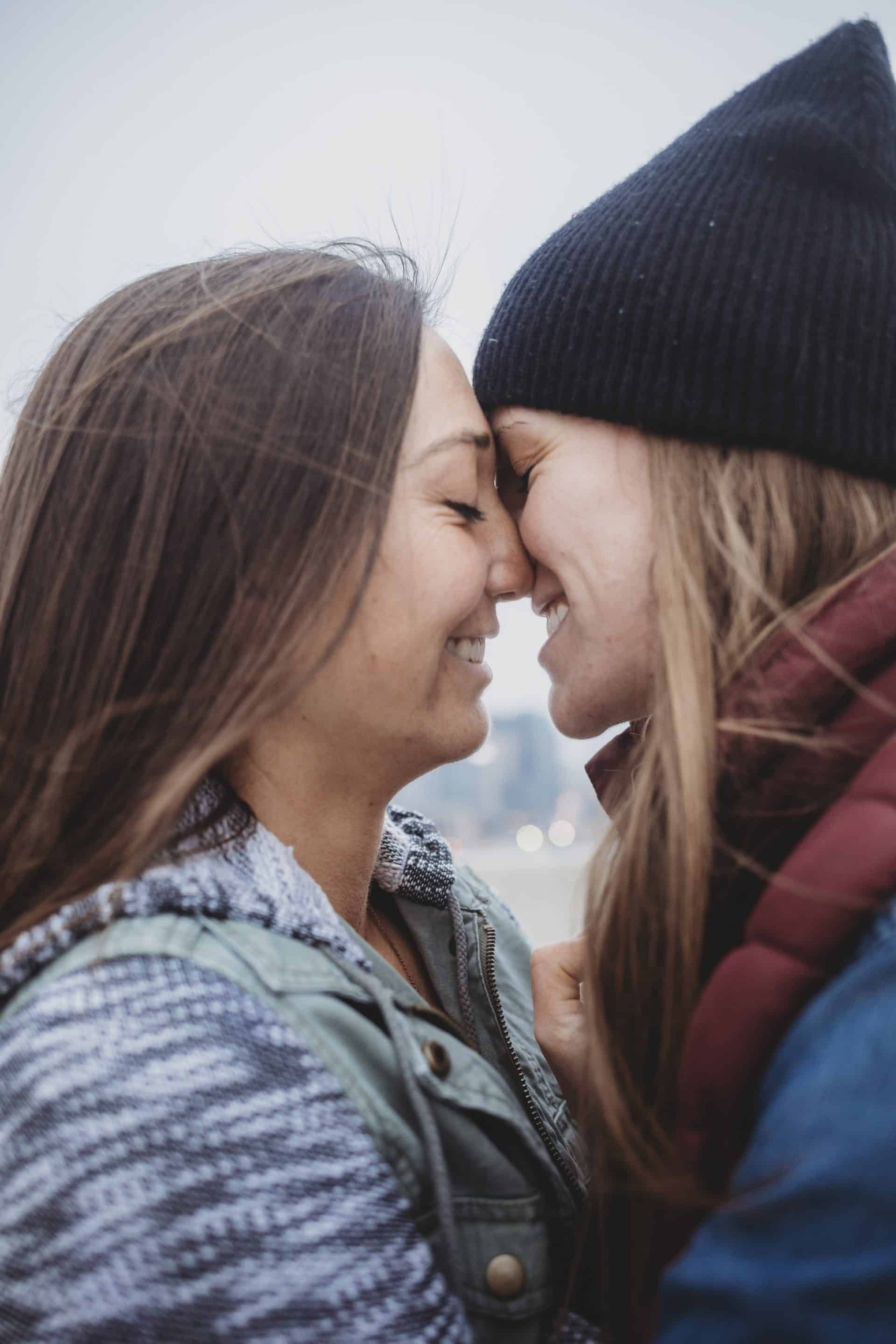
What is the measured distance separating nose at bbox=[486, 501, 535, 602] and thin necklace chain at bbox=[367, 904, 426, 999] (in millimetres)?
673

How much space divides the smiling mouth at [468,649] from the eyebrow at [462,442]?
0.33 meters

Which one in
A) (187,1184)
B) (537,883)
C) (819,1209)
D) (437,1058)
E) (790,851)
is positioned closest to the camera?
(819,1209)

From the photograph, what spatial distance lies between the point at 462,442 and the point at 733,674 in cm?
63

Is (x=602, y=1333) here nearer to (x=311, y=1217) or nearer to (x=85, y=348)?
(x=311, y=1217)

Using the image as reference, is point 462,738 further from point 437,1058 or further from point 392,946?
point 437,1058

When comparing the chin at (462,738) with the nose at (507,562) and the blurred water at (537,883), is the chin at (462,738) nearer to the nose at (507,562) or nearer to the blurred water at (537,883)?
the nose at (507,562)

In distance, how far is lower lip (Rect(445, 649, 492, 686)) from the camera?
164 cm

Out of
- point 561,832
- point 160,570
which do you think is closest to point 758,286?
point 160,570

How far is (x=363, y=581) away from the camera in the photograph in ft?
4.60

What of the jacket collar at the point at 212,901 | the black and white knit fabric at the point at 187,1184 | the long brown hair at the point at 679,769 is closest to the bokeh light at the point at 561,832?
the long brown hair at the point at 679,769

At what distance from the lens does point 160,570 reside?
131cm

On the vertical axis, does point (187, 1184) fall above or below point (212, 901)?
below

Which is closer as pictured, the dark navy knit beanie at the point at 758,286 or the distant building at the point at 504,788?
the dark navy knit beanie at the point at 758,286

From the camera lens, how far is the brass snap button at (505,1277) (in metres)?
1.13
